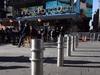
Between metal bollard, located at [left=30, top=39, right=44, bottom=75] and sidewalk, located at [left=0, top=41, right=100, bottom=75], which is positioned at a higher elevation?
metal bollard, located at [left=30, top=39, right=44, bottom=75]

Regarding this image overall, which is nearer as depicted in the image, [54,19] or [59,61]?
[59,61]

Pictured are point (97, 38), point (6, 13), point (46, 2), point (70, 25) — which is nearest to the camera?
point (97, 38)

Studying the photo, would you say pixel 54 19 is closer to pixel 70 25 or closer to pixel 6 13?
pixel 70 25

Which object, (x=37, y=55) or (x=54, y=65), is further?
(x=54, y=65)

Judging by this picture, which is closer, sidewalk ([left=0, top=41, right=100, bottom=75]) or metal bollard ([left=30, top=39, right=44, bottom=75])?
metal bollard ([left=30, top=39, right=44, bottom=75])


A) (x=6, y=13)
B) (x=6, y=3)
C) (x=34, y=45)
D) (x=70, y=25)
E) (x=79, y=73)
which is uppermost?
(x=6, y=3)

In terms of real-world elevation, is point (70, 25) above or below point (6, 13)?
below

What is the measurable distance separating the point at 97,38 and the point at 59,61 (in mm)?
16966

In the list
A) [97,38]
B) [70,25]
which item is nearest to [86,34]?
[97,38]

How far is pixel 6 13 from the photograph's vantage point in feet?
115

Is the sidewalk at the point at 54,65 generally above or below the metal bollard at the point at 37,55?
below

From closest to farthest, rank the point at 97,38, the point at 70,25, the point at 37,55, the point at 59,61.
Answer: the point at 37,55 → the point at 59,61 → the point at 97,38 → the point at 70,25

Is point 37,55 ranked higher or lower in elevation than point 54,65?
higher

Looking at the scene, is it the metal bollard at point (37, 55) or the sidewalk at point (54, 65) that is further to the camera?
the sidewalk at point (54, 65)
